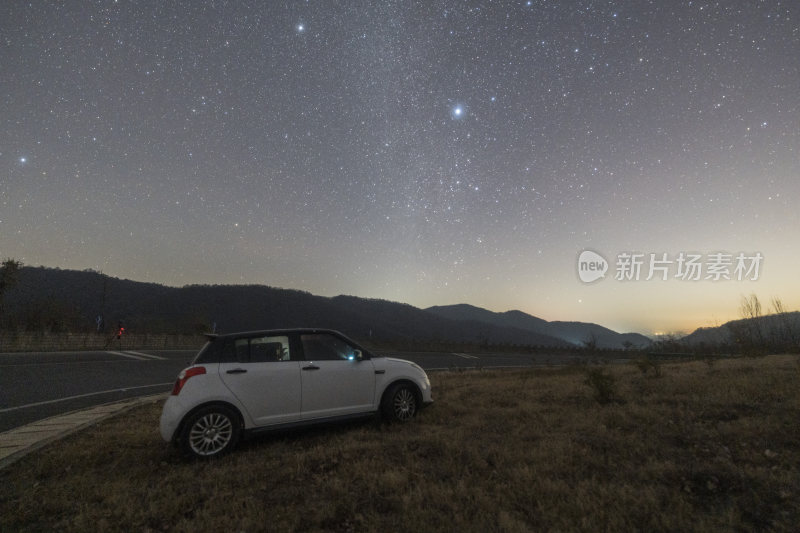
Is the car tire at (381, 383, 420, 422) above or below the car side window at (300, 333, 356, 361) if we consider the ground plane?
below

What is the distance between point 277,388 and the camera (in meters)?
5.57

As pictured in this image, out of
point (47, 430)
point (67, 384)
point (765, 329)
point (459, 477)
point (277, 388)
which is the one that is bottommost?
point (67, 384)

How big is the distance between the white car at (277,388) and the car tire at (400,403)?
17mm

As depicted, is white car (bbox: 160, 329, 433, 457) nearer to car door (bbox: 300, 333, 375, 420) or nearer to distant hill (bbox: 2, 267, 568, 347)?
car door (bbox: 300, 333, 375, 420)

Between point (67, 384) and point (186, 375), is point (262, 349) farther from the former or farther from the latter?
point (67, 384)

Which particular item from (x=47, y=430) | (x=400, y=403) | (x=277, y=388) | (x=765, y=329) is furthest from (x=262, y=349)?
(x=765, y=329)

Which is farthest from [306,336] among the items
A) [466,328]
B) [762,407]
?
[466,328]

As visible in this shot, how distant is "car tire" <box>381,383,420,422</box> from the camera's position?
21.0 ft

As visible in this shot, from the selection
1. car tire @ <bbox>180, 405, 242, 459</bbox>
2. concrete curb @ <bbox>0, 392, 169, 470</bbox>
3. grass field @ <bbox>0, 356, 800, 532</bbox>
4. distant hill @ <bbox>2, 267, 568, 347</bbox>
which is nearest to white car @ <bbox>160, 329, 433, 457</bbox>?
car tire @ <bbox>180, 405, 242, 459</bbox>

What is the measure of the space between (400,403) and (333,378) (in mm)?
1412

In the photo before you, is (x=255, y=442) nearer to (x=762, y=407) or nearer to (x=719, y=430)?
(x=719, y=430)

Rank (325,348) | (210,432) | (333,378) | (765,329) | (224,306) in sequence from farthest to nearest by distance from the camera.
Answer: (224,306), (765,329), (325,348), (333,378), (210,432)

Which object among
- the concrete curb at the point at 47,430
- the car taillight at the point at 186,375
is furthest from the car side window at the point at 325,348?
the concrete curb at the point at 47,430

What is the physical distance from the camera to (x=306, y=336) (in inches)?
245
